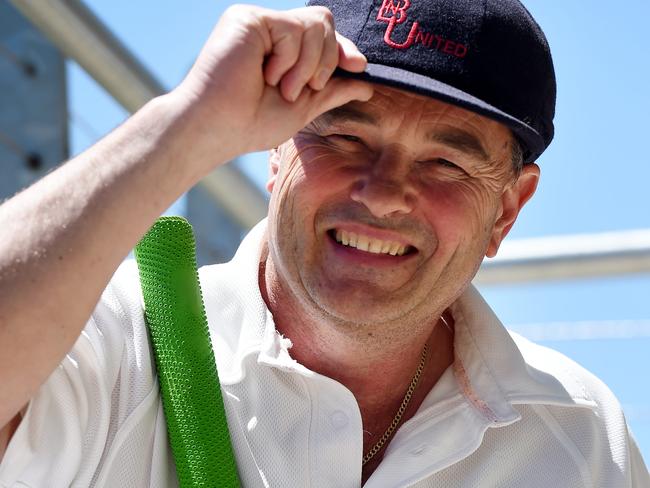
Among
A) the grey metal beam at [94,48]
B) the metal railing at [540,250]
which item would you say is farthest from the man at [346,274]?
the metal railing at [540,250]

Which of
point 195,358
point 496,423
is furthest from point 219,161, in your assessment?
point 496,423

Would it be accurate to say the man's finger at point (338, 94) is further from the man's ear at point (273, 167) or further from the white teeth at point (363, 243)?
the man's ear at point (273, 167)

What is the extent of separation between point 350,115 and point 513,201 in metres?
0.52

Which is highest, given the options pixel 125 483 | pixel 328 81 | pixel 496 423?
pixel 328 81

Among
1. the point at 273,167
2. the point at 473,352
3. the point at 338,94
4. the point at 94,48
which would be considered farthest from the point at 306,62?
the point at 94,48

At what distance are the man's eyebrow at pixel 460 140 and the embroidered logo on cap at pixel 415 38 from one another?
6.0 inches

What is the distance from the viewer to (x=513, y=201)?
2781mm

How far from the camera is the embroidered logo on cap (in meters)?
2.37

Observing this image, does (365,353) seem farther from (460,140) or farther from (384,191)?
(460,140)

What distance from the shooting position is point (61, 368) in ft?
6.92

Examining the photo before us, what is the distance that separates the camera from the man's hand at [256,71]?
6.43 ft

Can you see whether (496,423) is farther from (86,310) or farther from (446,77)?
(86,310)

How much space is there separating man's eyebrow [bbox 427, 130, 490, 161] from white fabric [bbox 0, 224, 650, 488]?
1.28 feet

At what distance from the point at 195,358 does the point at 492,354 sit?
674mm
